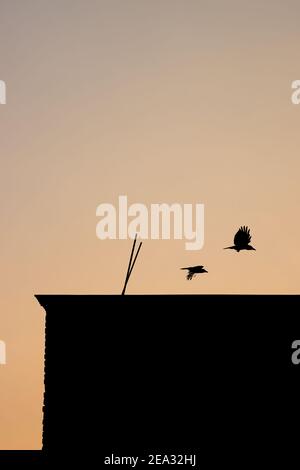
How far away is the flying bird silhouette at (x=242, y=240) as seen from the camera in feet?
107

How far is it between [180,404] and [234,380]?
68.4 inches

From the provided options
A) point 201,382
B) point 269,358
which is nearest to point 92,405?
point 201,382

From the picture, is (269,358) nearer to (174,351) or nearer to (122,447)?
(174,351)

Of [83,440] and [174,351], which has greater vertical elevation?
[174,351]

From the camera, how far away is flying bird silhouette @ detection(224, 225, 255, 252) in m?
32.8

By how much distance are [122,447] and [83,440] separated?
46.0 inches

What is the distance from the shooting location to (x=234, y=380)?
1351 inches

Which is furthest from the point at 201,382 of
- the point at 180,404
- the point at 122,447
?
the point at 122,447

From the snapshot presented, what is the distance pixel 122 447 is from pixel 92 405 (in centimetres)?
153

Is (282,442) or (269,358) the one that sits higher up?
(269,358)

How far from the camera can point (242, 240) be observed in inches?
1297
